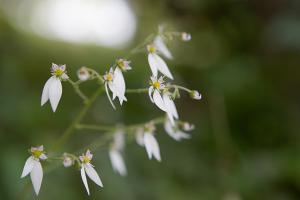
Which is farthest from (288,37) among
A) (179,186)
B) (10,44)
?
(10,44)

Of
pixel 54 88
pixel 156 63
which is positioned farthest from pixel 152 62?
pixel 54 88

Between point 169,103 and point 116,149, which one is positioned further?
point 116,149

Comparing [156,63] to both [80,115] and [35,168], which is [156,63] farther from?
[35,168]

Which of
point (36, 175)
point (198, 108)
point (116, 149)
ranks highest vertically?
point (198, 108)

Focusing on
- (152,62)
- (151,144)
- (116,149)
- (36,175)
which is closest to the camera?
(36,175)

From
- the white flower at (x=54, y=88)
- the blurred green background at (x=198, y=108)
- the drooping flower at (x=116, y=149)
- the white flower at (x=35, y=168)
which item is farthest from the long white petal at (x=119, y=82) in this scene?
the blurred green background at (x=198, y=108)

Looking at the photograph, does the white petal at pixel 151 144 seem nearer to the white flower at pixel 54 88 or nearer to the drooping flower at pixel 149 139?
the drooping flower at pixel 149 139
